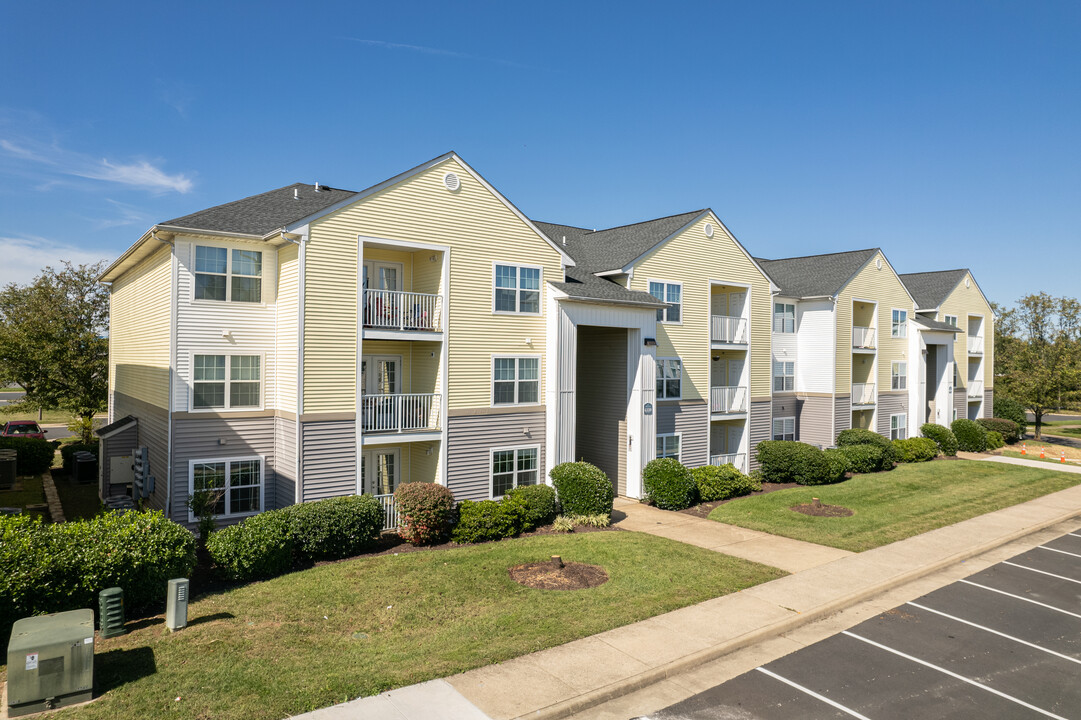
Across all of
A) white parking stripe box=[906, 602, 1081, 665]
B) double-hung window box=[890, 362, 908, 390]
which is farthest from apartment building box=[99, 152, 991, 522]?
double-hung window box=[890, 362, 908, 390]

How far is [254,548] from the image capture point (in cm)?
1333

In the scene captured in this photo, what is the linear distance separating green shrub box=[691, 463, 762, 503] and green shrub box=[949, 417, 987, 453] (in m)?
19.7

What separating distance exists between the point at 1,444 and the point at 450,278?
22385 mm

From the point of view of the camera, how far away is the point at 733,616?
12047 millimetres

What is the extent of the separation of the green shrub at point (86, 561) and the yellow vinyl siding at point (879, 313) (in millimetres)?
29267

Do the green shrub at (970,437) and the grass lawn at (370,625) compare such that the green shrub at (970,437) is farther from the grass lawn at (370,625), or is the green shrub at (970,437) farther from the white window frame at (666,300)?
the grass lawn at (370,625)

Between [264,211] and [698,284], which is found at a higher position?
[264,211]

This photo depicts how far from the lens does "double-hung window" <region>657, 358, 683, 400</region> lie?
24.5m

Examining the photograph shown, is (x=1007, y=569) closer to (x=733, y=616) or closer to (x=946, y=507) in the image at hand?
(x=946, y=507)

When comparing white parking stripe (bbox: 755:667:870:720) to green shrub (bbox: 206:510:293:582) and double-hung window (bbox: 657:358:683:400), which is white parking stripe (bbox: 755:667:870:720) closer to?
green shrub (bbox: 206:510:293:582)

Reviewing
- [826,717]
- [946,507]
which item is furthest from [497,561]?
[946,507]

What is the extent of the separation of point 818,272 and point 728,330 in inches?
404

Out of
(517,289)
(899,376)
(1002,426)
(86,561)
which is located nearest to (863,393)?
(899,376)

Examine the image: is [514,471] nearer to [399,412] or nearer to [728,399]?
[399,412]
